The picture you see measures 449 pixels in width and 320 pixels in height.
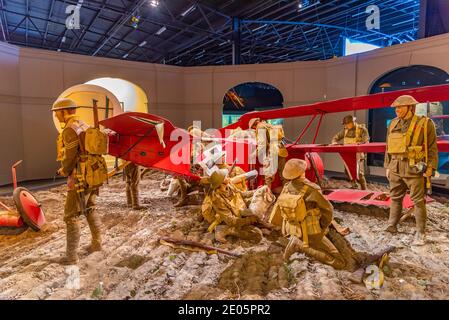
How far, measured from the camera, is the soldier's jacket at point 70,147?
10.4ft

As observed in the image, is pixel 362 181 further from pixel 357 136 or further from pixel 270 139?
pixel 270 139

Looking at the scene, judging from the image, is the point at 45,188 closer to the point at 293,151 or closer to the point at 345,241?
the point at 293,151

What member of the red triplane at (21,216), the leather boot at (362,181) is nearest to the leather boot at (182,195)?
the red triplane at (21,216)

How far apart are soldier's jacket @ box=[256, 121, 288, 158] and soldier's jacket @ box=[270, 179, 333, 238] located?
101 inches

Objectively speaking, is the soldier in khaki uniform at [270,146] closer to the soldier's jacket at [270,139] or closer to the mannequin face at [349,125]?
the soldier's jacket at [270,139]

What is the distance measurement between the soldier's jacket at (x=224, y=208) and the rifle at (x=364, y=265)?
1.57 m

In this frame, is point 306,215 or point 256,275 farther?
point 306,215

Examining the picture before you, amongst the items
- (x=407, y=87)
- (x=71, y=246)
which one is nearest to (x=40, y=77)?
(x=71, y=246)

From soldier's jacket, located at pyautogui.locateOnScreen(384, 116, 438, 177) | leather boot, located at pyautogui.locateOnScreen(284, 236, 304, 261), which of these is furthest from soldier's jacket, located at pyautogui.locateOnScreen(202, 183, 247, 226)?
soldier's jacket, located at pyautogui.locateOnScreen(384, 116, 438, 177)

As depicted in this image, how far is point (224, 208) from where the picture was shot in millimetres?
4023

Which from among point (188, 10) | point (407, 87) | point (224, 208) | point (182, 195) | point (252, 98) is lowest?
point (182, 195)

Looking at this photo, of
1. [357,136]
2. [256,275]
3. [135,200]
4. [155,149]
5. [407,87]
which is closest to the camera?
[256,275]

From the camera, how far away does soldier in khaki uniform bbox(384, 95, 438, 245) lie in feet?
12.1

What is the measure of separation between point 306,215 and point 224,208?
4.42ft
